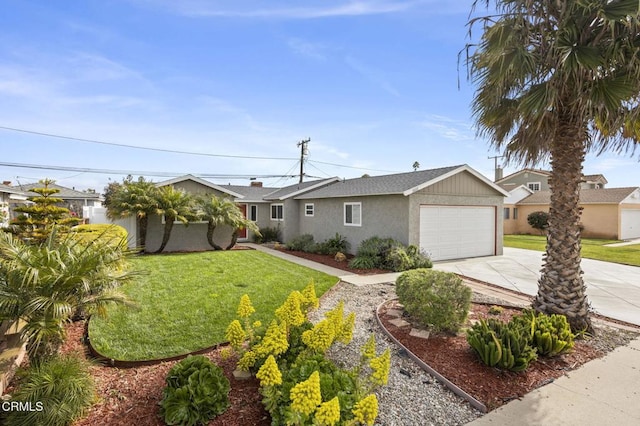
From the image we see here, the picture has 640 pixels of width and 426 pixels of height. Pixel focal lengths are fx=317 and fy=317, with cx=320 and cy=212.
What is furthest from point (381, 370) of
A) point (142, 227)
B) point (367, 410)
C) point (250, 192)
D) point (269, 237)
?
point (250, 192)

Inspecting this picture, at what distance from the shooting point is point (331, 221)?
16.1m

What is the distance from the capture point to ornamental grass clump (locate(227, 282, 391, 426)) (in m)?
2.58

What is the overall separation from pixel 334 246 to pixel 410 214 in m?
4.18

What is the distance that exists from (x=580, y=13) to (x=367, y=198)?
9648 mm

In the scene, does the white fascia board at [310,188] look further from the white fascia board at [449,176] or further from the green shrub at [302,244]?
the white fascia board at [449,176]

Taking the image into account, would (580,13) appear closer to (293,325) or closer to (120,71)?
(293,325)

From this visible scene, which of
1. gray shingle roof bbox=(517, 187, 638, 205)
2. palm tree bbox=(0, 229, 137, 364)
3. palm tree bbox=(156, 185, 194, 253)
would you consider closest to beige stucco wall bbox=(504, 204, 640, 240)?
gray shingle roof bbox=(517, 187, 638, 205)

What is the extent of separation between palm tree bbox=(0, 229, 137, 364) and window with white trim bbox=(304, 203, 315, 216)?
13.8 m

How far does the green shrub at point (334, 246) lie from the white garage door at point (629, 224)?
22.6 meters

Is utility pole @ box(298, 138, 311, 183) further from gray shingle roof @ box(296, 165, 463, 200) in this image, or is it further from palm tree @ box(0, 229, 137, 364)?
palm tree @ box(0, 229, 137, 364)

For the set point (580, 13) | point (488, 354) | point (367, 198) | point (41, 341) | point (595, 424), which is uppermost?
point (580, 13)

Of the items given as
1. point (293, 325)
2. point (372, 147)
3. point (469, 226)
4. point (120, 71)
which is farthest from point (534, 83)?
point (372, 147)

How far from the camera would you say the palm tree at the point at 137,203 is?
1345 cm

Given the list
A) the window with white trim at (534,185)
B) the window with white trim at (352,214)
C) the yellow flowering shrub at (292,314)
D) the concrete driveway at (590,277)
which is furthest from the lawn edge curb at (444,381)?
the window with white trim at (534,185)
